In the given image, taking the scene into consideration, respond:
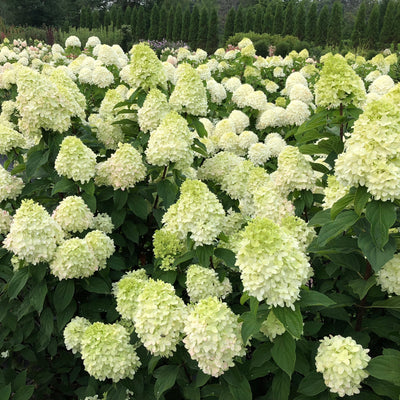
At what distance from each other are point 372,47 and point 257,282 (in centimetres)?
2401

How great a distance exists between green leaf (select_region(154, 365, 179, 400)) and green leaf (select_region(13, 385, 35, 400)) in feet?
3.35

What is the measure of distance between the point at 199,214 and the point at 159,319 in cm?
54

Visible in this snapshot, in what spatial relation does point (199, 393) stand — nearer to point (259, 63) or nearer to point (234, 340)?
point (234, 340)

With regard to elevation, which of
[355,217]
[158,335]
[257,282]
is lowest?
[158,335]

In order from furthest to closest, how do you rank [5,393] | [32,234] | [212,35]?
1. [212,35]
2. [5,393]
3. [32,234]

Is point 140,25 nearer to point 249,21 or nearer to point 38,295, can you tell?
point 249,21

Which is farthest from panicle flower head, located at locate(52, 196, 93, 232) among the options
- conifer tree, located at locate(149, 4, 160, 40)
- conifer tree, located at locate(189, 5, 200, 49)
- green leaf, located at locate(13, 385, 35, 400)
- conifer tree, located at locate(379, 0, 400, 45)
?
conifer tree, located at locate(149, 4, 160, 40)

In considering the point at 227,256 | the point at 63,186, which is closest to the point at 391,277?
the point at 227,256

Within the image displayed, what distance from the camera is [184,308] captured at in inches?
71.5

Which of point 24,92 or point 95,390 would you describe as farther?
point 24,92

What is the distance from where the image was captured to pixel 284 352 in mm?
1576

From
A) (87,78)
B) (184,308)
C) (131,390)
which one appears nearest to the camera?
(184,308)

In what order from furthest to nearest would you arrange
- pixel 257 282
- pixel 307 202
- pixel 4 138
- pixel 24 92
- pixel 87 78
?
1. pixel 87 78
2. pixel 4 138
3. pixel 24 92
4. pixel 307 202
5. pixel 257 282

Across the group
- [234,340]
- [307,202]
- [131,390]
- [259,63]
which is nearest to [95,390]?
[131,390]
